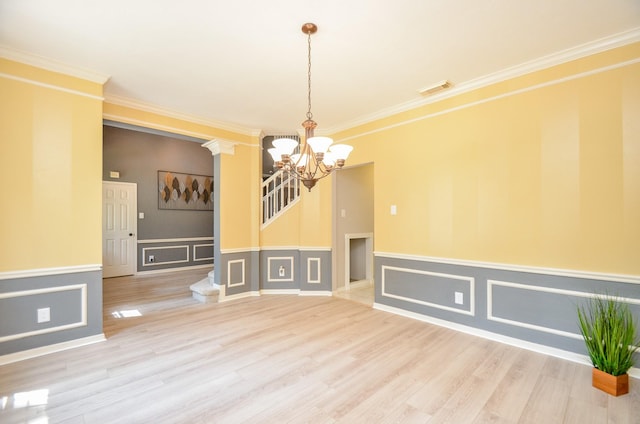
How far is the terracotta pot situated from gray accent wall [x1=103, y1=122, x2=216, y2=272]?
6.75 meters

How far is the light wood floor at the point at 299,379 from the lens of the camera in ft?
6.26

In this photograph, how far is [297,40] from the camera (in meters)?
2.45

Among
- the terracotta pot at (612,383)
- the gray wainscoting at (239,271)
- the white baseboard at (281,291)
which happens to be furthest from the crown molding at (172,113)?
the terracotta pot at (612,383)

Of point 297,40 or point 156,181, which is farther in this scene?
point 156,181

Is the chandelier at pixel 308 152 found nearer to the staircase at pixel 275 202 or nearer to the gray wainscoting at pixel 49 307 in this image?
the gray wainscoting at pixel 49 307

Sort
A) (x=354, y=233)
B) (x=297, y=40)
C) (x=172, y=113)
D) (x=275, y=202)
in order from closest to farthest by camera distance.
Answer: (x=297, y=40)
(x=172, y=113)
(x=275, y=202)
(x=354, y=233)

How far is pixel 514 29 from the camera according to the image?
2.33 meters

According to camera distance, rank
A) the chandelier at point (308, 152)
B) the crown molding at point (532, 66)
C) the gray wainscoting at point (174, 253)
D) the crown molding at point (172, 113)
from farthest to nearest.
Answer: the gray wainscoting at point (174, 253), the crown molding at point (172, 113), the crown molding at point (532, 66), the chandelier at point (308, 152)

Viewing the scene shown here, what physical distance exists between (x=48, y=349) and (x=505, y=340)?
4.53m

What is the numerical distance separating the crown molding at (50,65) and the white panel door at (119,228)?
3.78 m

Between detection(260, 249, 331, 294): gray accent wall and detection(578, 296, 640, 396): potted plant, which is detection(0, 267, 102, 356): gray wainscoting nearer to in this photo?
detection(260, 249, 331, 294): gray accent wall

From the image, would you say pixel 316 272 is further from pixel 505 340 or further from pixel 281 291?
pixel 505 340

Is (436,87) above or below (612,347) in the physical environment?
above

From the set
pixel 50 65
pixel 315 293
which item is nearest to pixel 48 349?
pixel 50 65
